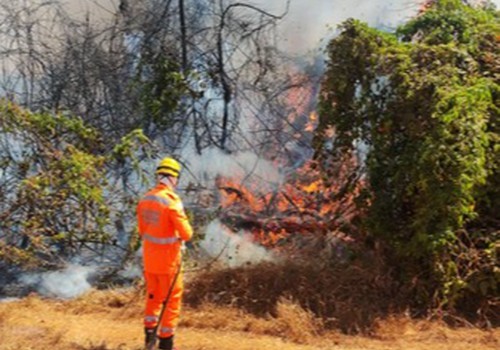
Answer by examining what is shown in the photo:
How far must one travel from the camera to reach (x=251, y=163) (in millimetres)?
12078

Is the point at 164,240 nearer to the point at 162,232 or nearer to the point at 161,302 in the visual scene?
the point at 162,232

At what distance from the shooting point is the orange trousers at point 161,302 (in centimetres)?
611

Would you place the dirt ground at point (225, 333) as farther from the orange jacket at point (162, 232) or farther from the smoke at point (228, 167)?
the smoke at point (228, 167)

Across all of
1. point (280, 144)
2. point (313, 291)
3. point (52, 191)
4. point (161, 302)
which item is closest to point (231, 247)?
point (313, 291)

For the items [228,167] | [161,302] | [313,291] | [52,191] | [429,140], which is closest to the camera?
[161,302]

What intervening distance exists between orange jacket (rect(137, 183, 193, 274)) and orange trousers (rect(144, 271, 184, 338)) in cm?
10

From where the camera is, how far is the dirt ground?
674cm

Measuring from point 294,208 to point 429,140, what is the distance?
10.6ft

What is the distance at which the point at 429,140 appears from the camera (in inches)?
283

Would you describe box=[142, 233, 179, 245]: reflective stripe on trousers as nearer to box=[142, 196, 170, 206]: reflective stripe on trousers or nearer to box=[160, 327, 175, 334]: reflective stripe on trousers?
box=[142, 196, 170, 206]: reflective stripe on trousers

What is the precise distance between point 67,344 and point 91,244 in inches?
120

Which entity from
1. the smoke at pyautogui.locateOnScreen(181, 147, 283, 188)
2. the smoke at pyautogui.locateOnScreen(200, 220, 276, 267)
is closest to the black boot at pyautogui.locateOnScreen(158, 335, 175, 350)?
the smoke at pyautogui.locateOnScreen(200, 220, 276, 267)

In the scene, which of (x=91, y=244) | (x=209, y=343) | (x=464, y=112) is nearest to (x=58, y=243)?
(x=91, y=244)

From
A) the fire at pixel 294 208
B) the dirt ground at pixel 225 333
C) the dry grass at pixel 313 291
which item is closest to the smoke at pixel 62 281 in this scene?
the dirt ground at pixel 225 333
